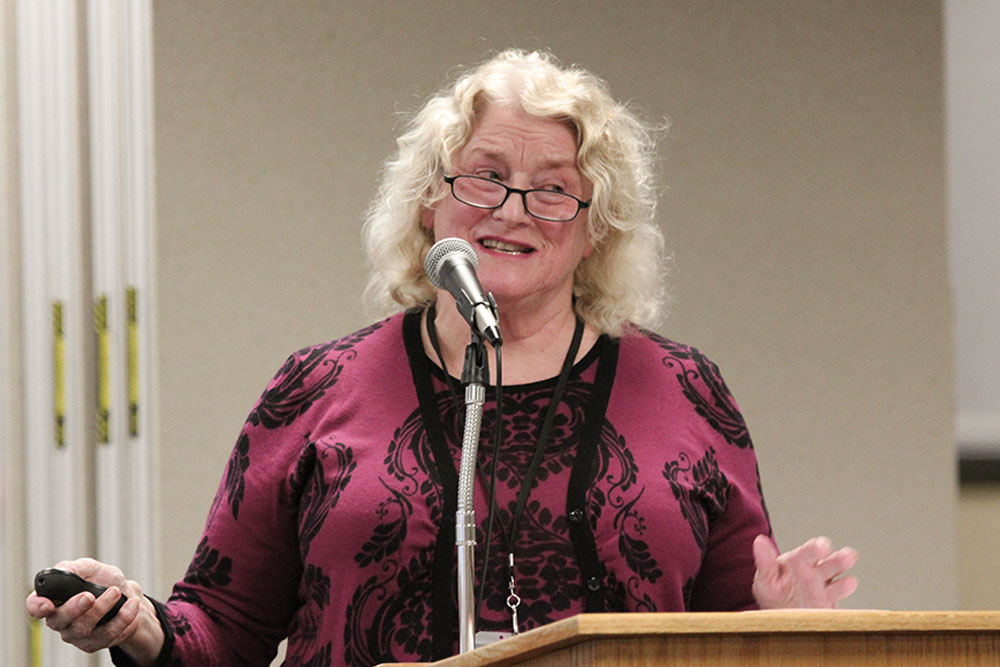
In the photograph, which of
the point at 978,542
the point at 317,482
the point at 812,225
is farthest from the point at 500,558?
the point at 978,542

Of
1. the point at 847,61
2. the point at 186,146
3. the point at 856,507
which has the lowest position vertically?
the point at 856,507

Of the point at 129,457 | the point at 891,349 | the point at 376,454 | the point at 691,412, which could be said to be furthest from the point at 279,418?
the point at 891,349

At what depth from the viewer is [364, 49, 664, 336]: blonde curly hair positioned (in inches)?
87.1

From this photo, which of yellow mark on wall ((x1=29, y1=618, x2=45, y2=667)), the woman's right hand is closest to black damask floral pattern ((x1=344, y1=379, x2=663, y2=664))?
the woman's right hand

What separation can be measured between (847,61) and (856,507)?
118 cm

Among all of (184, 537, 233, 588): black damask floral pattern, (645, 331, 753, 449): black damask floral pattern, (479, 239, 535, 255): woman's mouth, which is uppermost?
(479, 239, 535, 255): woman's mouth

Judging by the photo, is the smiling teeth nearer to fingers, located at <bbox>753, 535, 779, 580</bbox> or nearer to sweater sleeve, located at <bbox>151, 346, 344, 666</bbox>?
sweater sleeve, located at <bbox>151, 346, 344, 666</bbox>

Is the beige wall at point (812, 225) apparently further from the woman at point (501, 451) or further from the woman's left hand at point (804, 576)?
the woman's left hand at point (804, 576)

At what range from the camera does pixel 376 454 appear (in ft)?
6.75

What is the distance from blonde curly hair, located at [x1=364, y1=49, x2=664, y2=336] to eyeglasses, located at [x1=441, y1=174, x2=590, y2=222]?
0.04 meters

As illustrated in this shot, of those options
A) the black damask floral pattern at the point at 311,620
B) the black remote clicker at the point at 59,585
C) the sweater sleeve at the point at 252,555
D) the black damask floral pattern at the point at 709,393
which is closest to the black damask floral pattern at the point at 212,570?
the sweater sleeve at the point at 252,555

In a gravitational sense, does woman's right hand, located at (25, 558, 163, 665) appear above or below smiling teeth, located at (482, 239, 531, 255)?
below

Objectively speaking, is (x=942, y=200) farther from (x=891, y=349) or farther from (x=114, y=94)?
(x=114, y=94)

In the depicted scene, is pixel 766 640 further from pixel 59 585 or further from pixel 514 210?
pixel 514 210
